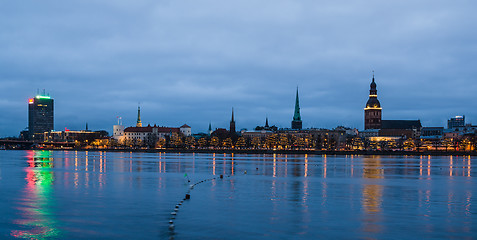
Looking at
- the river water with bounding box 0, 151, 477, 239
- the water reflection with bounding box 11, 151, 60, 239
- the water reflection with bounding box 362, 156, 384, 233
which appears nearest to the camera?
the water reflection with bounding box 11, 151, 60, 239

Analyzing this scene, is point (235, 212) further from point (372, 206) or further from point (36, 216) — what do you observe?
point (36, 216)

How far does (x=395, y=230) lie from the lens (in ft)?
64.6

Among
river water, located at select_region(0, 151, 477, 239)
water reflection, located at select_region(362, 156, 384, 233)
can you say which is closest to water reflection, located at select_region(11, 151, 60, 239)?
river water, located at select_region(0, 151, 477, 239)

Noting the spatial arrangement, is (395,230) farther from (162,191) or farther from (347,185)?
(347,185)

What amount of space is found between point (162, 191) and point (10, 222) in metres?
12.9

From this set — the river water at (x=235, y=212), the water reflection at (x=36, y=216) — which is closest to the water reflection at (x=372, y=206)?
the river water at (x=235, y=212)

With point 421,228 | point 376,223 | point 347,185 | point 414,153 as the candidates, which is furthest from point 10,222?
point 414,153

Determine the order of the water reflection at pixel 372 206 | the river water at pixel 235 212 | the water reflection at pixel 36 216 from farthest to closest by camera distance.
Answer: the water reflection at pixel 372 206
the river water at pixel 235 212
the water reflection at pixel 36 216

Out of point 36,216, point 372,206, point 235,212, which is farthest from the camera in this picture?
point 372,206

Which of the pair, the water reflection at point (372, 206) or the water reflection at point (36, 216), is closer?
the water reflection at point (36, 216)

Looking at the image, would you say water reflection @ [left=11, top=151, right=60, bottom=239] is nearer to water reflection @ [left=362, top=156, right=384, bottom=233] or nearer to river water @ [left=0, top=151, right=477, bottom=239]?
river water @ [left=0, top=151, right=477, bottom=239]

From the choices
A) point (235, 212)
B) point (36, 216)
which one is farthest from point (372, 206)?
point (36, 216)

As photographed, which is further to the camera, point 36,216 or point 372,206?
point 372,206

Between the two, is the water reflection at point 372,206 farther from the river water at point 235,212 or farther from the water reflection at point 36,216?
the water reflection at point 36,216
